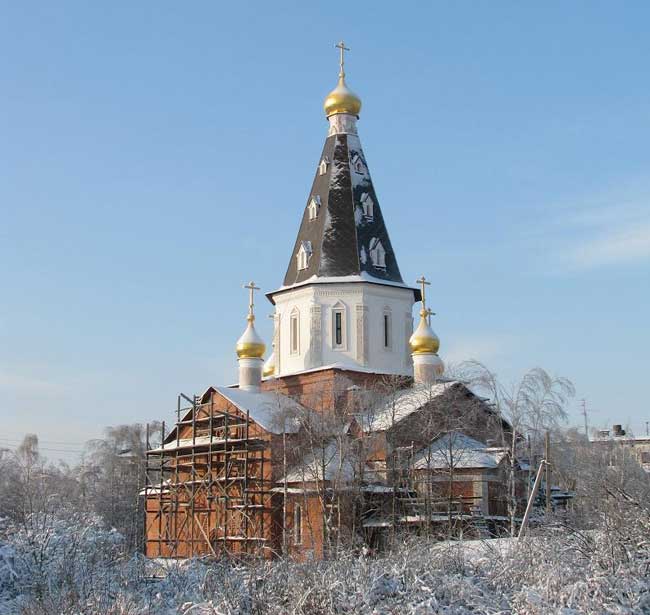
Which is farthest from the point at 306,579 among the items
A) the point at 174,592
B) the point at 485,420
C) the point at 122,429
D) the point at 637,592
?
the point at 122,429

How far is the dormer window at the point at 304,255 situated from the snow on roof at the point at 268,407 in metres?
3.30

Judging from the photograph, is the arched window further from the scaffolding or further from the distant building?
the distant building

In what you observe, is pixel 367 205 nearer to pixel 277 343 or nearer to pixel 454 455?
pixel 277 343

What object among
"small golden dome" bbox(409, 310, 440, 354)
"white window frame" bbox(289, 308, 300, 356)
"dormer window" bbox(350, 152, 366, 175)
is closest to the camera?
"small golden dome" bbox(409, 310, 440, 354)

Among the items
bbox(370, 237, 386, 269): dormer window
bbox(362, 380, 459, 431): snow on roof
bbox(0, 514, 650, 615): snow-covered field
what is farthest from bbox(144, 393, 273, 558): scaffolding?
bbox(0, 514, 650, 615): snow-covered field

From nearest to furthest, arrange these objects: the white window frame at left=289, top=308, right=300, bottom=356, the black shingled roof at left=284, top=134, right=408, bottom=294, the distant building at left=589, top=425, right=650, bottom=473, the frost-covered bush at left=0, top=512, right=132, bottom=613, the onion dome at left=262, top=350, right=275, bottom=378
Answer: the frost-covered bush at left=0, top=512, right=132, bottom=613, the black shingled roof at left=284, top=134, right=408, bottom=294, the white window frame at left=289, top=308, right=300, bottom=356, the onion dome at left=262, top=350, right=275, bottom=378, the distant building at left=589, top=425, right=650, bottom=473

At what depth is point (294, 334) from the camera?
24297 millimetres

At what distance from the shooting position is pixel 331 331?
23594 millimetres

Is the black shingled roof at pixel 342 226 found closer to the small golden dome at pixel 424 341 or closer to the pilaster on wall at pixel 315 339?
the pilaster on wall at pixel 315 339

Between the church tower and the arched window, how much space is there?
0.08ft

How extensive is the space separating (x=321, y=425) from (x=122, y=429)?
2554 centimetres

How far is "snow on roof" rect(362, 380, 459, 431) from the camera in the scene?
20750 mm

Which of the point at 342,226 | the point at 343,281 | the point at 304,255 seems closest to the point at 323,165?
the point at 342,226

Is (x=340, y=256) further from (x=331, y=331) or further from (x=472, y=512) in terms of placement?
(x=472, y=512)
